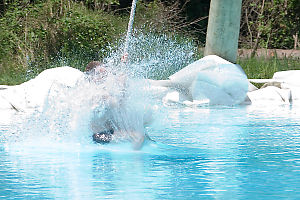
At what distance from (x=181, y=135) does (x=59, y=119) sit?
130 centimetres

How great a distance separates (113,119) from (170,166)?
108 cm

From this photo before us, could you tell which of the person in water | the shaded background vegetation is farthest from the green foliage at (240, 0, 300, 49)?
the person in water

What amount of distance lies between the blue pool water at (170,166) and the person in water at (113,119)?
107 mm

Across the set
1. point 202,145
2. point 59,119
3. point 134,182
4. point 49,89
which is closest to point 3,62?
point 49,89

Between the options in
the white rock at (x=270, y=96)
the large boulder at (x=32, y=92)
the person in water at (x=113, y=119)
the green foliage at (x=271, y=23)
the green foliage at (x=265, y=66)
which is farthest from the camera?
the green foliage at (x=271, y=23)

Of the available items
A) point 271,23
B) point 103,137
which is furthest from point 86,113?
point 271,23

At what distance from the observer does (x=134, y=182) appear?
4586 millimetres

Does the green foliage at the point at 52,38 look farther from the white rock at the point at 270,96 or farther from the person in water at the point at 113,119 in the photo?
the person in water at the point at 113,119

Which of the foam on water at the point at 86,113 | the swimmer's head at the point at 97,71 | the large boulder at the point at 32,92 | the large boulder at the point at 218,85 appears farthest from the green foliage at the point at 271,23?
the swimmer's head at the point at 97,71

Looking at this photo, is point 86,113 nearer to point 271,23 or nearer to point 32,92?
point 32,92

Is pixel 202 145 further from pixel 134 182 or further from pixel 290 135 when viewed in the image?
pixel 134 182

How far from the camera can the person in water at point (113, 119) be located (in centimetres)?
606

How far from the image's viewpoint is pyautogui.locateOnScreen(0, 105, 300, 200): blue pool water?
4.30m

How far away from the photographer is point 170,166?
5.18 m
